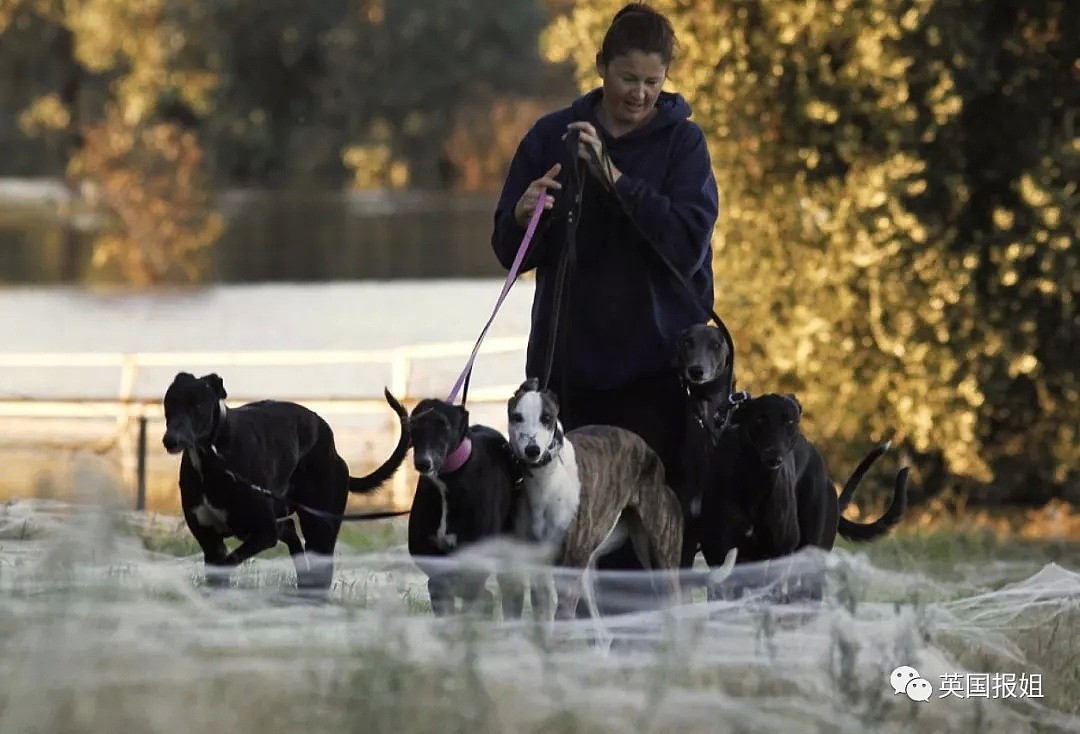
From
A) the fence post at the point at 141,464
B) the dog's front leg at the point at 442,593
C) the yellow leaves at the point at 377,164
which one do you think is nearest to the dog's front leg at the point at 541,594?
the dog's front leg at the point at 442,593

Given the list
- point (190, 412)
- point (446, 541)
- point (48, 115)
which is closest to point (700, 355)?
→ point (446, 541)

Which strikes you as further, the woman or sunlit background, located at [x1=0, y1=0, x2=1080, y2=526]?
sunlit background, located at [x1=0, y1=0, x2=1080, y2=526]

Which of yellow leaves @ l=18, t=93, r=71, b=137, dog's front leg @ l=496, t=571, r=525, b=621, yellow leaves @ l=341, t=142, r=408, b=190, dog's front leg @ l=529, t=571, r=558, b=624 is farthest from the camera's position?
yellow leaves @ l=341, t=142, r=408, b=190

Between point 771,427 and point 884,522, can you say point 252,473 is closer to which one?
point 771,427

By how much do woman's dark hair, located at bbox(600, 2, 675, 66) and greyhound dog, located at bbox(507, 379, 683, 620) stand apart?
104 centimetres

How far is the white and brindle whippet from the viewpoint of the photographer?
597cm

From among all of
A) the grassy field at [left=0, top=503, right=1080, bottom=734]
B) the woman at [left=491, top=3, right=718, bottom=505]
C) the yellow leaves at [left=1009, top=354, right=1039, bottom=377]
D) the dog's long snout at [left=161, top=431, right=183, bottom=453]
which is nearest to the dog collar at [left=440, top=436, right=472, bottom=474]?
the grassy field at [left=0, top=503, right=1080, bottom=734]

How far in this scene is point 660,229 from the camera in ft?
21.0

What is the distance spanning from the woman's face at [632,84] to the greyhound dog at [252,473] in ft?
3.78

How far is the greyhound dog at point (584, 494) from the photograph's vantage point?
19.6ft

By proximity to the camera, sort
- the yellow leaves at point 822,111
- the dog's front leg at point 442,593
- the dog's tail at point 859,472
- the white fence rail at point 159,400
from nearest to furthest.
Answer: the dog's front leg at point 442,593, the dog's tail at point 859,472, the yellow leaves at point 822,111, the white fence rail at point 159,400

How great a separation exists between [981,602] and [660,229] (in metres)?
1.58

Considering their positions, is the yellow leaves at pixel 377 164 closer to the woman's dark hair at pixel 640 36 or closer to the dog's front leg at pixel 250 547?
the dog's front leg at pixel 250 547

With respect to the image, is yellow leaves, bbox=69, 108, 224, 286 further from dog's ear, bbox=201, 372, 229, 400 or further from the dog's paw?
the dog's paw
